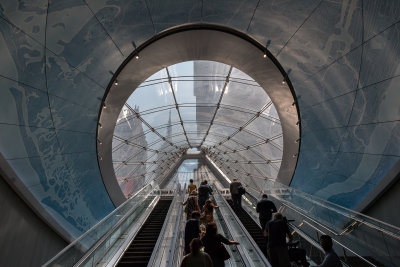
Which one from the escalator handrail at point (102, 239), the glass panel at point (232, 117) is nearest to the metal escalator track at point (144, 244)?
the escalator handrail at point (102, 239)

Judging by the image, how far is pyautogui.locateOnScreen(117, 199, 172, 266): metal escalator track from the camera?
570 cm

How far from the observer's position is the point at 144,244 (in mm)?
6711

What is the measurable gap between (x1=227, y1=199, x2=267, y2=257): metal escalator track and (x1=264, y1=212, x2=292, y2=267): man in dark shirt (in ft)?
5.68

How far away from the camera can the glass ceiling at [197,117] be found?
Result: 45.8 feet

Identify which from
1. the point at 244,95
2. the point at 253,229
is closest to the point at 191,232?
the point at 253,229

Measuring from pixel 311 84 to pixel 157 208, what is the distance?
994cm

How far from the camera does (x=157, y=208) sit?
1212 cm

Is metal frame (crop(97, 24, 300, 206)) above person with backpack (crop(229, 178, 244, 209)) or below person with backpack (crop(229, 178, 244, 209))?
above

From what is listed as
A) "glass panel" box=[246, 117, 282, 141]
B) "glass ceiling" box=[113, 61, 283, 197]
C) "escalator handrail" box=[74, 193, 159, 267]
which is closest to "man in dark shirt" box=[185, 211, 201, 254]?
"escalator handrail" box=[74, 193, 159, 267]

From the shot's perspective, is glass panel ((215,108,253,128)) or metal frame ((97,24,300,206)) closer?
metal frame ((97,24,300,206))

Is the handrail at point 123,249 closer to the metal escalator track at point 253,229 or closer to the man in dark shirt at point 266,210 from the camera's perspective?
the metal escalator track at point 253,229

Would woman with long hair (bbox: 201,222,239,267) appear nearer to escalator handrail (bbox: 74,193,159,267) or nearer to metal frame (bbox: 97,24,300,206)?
escalator handrail (bbox: 74,193,159,267)

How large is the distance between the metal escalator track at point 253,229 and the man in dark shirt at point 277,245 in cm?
173

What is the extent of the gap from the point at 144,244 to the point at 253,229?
4011mm
